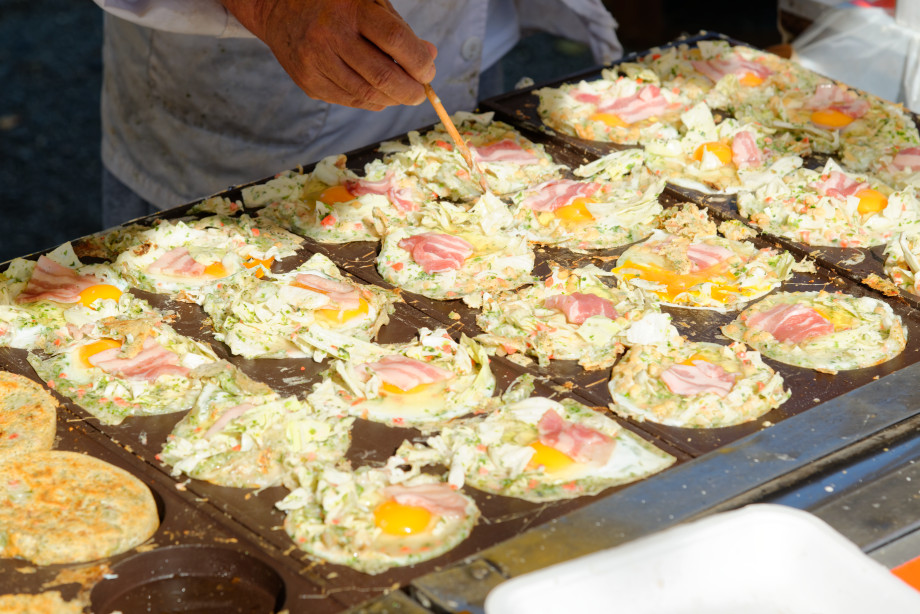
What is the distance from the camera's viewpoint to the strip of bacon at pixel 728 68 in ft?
13.9

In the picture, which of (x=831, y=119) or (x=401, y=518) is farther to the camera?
(x=831, y=119)

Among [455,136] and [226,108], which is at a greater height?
[455,136]

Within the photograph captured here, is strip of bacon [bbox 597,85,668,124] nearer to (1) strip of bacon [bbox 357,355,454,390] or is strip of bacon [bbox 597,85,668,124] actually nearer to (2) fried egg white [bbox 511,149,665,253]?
(2) fried egg white [bbox 511,149,665,253]

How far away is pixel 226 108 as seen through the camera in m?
4.07

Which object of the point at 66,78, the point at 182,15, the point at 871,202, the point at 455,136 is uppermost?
the point at 182,15

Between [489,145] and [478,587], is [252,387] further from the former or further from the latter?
[489,145]

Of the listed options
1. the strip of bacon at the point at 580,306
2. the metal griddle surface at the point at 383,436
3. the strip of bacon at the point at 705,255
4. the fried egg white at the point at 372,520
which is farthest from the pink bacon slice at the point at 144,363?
the strip of bacon at the point at 705,255

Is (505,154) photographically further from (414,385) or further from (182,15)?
(414,385)

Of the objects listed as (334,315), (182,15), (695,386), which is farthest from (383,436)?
(182,15)

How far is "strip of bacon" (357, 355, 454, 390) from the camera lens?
2.63 m

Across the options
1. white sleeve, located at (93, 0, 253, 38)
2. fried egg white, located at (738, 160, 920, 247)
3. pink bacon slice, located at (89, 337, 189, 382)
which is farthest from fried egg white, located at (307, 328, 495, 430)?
white sleeve, located at (93, 0, 253, 38)

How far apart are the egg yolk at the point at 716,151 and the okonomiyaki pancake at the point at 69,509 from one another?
219 cm

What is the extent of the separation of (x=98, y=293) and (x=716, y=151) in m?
2.02

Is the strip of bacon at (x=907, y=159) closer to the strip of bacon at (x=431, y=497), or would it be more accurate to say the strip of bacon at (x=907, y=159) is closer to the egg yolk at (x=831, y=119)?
the egg yolk at (x=831, y=119)
